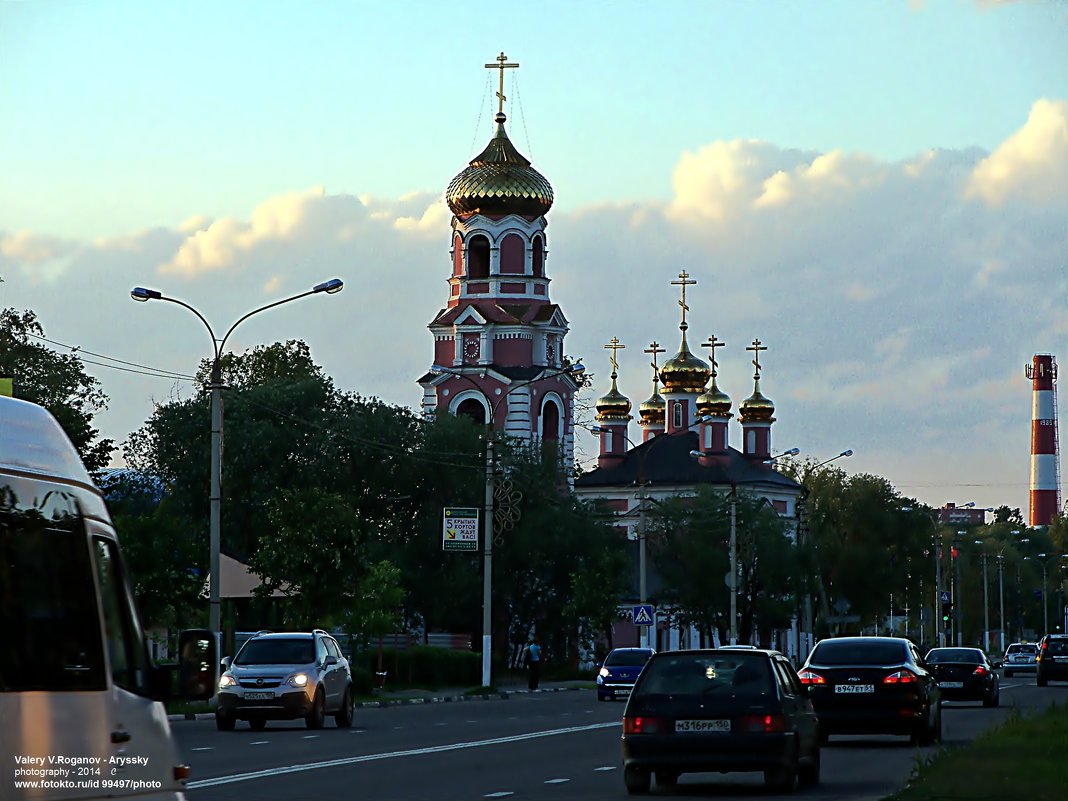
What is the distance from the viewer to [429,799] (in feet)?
61.4

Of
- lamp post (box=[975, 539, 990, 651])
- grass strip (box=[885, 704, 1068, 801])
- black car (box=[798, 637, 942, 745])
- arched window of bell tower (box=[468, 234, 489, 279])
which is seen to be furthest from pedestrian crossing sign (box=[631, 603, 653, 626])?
lamp post (box=[975, 539, 990, 651])

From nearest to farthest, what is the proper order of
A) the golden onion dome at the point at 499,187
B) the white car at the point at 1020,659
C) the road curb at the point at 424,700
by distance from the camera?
the road curb at the point at 424,700 < the white car at the point at 1020,659 < the golden onion dome at the point at 499,187

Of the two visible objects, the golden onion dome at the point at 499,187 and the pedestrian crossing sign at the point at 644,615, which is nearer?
the pedestrian crossing sign at the point at 644,615

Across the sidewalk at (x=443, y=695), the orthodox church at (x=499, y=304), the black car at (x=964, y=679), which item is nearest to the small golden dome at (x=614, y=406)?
the orthodox church at (x=499, y=304)

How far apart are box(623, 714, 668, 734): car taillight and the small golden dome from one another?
4068 inches

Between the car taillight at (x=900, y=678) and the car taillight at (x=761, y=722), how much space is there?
737 cm

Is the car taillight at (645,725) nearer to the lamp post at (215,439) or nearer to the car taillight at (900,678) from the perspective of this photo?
the car taillight at (900,678)

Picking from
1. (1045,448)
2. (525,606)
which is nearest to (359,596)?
(525,606)

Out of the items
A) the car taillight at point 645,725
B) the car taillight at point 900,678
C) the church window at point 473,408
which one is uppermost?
the church window at point 473,408

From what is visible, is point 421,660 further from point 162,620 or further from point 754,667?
point 754,667

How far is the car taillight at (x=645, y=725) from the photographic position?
1916 centimetres

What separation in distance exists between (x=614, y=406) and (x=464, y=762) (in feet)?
325

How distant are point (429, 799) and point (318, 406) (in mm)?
60739

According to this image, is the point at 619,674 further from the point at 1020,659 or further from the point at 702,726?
the point at 1020,659
